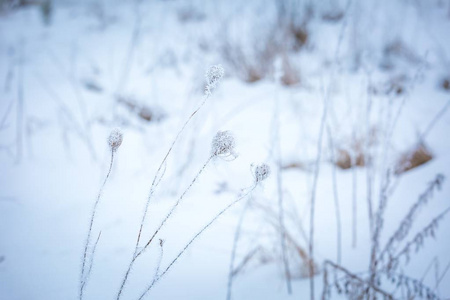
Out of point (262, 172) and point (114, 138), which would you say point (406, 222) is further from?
point (114, 138)

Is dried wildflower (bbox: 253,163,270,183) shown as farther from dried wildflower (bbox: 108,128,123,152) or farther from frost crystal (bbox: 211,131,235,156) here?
dried wildflower (bbox: 108,128,123,152)

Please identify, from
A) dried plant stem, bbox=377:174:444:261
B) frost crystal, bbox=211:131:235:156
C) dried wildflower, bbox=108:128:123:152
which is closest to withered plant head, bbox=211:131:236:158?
frost crystal, bbox=211:131:235:156

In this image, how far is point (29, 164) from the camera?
4.37ft

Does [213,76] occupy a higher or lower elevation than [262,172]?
higher

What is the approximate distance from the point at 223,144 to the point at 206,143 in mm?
1126

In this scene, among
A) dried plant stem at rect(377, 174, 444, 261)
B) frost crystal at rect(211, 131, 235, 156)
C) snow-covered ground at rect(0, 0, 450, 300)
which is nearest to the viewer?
frost crystal at rect(211, 131, 235, 156)

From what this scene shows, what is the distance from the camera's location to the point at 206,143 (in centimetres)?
157

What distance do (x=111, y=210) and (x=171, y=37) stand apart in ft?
7.39

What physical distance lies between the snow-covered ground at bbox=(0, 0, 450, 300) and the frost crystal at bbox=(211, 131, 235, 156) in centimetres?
3

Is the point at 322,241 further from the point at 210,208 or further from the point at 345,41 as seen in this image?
the point at 345,41

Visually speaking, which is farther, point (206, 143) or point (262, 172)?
point (206, 143)

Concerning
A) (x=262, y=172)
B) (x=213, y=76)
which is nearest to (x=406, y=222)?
(x=262, y=172)

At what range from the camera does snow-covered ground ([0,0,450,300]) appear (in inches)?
35.7

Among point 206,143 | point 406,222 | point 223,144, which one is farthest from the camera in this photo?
point 206,143
